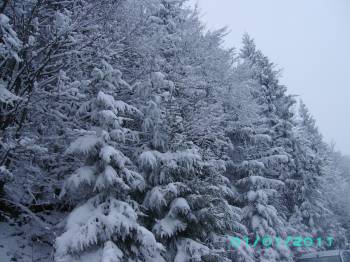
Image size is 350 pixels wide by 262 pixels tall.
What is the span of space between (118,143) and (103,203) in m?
2.16

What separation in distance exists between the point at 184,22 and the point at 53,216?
1229 centimetres

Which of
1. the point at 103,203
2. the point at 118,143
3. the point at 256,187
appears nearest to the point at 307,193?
the point at 256,187

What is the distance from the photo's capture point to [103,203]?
7.77 m

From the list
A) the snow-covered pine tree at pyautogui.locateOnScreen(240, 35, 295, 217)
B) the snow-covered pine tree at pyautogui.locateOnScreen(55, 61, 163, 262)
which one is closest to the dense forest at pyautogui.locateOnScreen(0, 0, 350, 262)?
the snow-covered pine tree at pyautogui.locateOnScreen(55, 61, 163, 262)

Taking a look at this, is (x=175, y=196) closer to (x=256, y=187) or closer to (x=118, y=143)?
(x=118, y=143)

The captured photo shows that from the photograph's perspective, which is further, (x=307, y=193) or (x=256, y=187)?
(x=307, y=193)

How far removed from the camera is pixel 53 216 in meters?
10.7

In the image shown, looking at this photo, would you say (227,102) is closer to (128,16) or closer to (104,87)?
(128,16)

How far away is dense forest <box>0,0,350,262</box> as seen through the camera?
7.21m

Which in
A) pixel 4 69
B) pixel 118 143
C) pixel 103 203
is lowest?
pixel 103 203

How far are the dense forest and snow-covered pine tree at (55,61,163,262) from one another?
0.03m

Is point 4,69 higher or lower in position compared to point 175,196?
higher

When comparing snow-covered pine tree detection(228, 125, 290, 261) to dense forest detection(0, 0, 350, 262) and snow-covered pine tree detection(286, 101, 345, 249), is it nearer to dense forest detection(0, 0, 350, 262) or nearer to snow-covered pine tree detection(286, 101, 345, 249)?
dense forest detection(0, 0, 350, 262)

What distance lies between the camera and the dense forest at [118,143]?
7.21 meters
